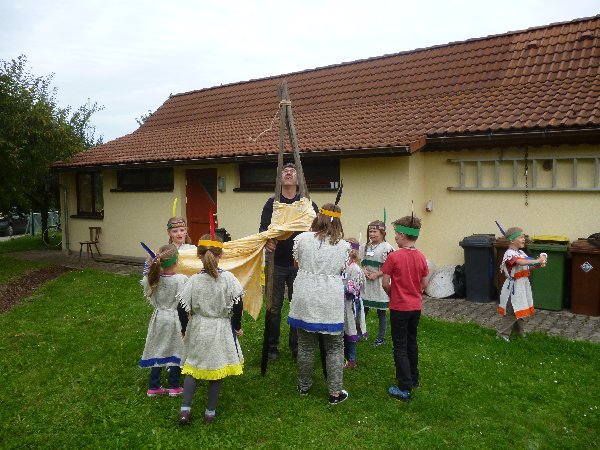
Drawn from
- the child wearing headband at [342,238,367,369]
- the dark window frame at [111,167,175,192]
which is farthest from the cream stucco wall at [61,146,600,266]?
the child wearing headband at [342,238,367,369]

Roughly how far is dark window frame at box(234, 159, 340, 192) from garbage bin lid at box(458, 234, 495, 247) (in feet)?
8.93

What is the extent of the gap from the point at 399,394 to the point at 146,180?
34.4 ft

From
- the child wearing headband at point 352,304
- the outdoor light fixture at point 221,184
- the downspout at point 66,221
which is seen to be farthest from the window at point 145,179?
the child wearing headband at point 352,304

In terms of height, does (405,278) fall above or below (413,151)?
below

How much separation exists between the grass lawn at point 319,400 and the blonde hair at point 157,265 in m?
1.05

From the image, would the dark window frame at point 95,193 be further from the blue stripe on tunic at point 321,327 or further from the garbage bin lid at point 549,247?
the blue stripe on tunic at point 321,327

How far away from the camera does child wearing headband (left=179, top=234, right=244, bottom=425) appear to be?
3.76m

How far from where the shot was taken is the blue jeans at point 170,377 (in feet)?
14.5

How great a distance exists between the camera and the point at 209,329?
3.78 m

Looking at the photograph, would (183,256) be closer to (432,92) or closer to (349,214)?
(349,214)

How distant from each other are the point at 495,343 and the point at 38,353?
528 centimetres

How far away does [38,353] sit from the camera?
5613 mm

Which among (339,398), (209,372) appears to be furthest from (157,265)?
(339,398)

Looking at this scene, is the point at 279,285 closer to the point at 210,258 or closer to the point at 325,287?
the point at 325,287
